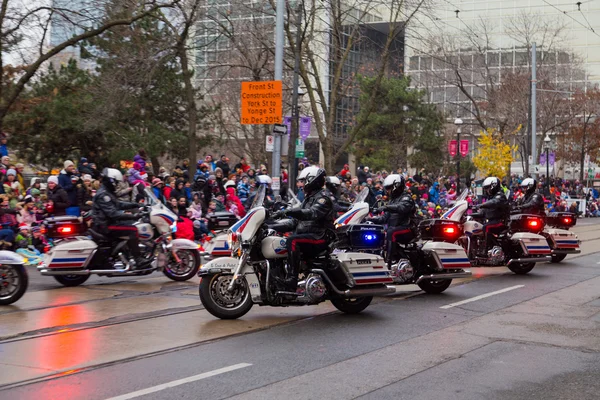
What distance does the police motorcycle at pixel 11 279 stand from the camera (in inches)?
433

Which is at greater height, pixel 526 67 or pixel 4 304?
pixel 526 67

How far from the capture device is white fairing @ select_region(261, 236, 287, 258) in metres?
9.97

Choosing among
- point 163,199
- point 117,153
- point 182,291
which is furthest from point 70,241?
point 117,153

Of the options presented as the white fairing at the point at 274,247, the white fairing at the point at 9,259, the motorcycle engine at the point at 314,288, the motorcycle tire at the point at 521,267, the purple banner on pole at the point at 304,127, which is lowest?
the motorcycle tire at the point at 521,267

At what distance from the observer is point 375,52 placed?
57312 millimetres

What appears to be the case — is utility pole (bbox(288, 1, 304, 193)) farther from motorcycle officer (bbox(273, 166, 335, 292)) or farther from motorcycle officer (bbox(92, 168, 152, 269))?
motorcycle officer (bbox(273, 166, 335, 292))

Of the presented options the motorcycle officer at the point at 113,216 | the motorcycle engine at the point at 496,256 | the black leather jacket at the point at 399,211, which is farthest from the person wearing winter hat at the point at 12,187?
the motorcycle engine at the point at 496,256

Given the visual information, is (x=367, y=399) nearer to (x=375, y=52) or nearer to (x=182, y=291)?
(x=182, y=291)

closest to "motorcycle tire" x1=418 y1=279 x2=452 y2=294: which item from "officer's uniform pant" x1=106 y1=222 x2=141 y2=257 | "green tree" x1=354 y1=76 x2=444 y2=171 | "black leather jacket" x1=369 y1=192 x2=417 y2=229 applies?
"black leather jacket" x1=369 y1=192 x2=417 y2=229

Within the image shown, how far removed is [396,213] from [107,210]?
450 centimetres

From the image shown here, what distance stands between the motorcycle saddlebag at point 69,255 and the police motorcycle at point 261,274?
3629 mm

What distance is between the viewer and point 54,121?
29.1m

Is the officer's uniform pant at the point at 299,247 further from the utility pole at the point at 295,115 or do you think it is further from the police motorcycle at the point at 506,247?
the utility pole at the point at 295,115

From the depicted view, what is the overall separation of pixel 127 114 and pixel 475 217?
62.6 ft
